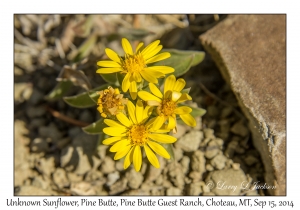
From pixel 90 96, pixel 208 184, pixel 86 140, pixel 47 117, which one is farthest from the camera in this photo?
pixel 47 117

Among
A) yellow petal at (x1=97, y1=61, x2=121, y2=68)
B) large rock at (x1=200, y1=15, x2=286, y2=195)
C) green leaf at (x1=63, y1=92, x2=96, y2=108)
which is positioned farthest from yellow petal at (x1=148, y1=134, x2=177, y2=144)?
large rock at (x1=200, y1=15, x2=286, y2=195)

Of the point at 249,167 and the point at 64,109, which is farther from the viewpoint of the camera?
the point at 64,109

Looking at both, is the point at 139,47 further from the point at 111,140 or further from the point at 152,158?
the point at 152,158

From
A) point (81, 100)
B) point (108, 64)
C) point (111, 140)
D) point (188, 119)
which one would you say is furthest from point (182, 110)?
point (81, 100)

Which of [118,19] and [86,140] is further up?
[118,19]
